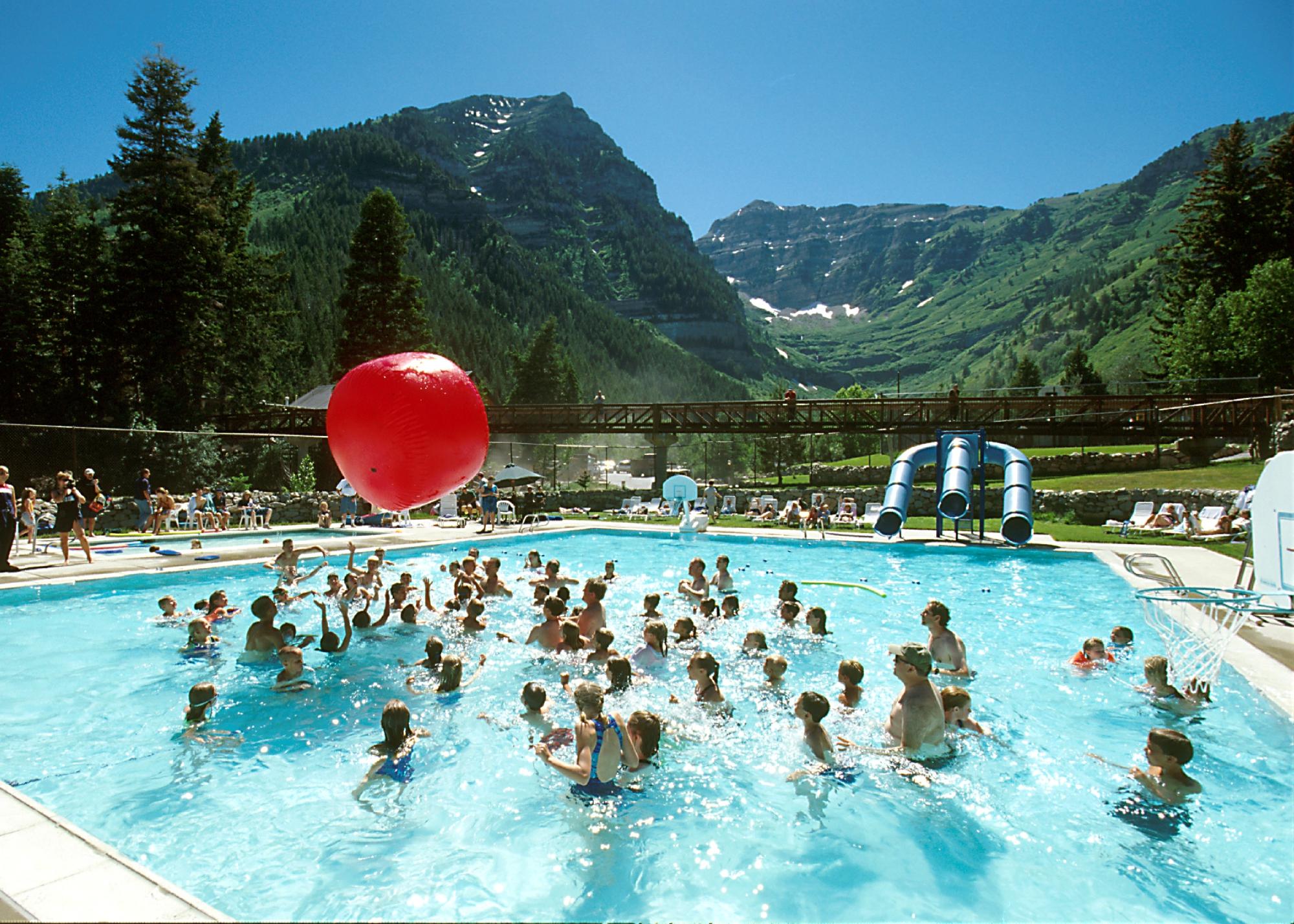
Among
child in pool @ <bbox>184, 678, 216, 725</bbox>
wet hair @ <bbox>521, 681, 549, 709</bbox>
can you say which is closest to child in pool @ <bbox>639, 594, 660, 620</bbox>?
wet hair @ <bbox>521, 681, 549, 709</bbox>

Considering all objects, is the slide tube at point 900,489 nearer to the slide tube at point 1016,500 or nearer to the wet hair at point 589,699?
the slide tube at point 1016,500

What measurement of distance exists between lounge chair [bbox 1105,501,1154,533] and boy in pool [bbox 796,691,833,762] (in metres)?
16.2

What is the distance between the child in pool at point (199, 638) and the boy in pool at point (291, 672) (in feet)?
5.65

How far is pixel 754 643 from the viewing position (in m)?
7.73

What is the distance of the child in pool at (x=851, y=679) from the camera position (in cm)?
597

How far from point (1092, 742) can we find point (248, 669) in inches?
333

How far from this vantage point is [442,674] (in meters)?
6.76

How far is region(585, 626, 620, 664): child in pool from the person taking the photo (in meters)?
7.43

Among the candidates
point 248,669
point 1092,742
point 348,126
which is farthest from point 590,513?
point 348,126

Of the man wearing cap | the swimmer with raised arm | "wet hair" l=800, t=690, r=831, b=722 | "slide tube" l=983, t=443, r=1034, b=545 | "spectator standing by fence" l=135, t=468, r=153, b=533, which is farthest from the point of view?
"spectator standing by fence" l=135, t=468, r=153, b=533

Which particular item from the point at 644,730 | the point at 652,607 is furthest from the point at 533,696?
the point at 652,607

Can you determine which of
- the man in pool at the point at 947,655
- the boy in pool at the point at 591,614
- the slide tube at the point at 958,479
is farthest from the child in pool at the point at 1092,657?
the slide tube at the point at 958,479

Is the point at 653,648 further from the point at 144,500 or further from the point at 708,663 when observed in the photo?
the point at 144,500

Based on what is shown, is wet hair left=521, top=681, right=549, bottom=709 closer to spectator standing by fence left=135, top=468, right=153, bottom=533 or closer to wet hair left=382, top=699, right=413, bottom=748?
wet hair left=382, top=699, right=413, bottom=748
